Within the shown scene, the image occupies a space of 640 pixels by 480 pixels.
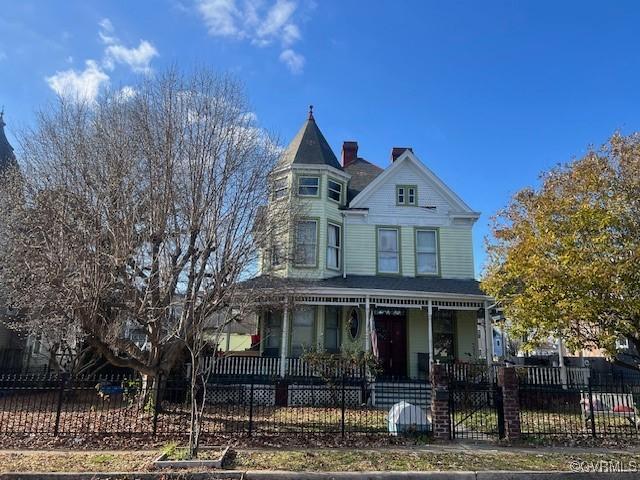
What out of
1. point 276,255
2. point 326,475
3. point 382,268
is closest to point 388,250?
point 382,268

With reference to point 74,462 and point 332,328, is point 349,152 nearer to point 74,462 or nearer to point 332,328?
point 332,328

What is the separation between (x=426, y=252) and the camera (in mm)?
19047

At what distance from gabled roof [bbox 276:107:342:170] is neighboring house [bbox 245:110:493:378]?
1.7 inches

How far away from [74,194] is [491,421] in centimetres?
1094

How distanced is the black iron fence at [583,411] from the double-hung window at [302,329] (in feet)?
24.0

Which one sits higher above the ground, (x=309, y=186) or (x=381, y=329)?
(x=309, y=186)

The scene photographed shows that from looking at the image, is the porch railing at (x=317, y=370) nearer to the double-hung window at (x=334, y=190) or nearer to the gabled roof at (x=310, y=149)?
the double-hung window at (x=334, y=190)

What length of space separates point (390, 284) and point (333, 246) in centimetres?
269

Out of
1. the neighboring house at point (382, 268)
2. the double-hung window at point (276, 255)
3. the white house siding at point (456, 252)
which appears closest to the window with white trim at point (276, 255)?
the double-hung window at point (276, 255)

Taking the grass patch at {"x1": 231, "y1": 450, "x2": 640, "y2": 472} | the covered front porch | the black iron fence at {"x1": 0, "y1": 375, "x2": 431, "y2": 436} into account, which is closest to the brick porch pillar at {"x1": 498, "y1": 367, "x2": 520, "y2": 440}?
the grass patch at {"x1": 231, "y1": 450, "x2": 640, "y2": 472}

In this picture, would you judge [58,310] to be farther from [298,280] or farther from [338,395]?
[338,395]

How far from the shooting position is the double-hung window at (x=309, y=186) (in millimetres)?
18547

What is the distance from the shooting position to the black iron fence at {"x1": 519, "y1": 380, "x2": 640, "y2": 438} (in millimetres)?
10203

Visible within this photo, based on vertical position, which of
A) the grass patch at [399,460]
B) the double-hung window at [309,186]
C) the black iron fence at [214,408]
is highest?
the double-hung window at [309,186]
